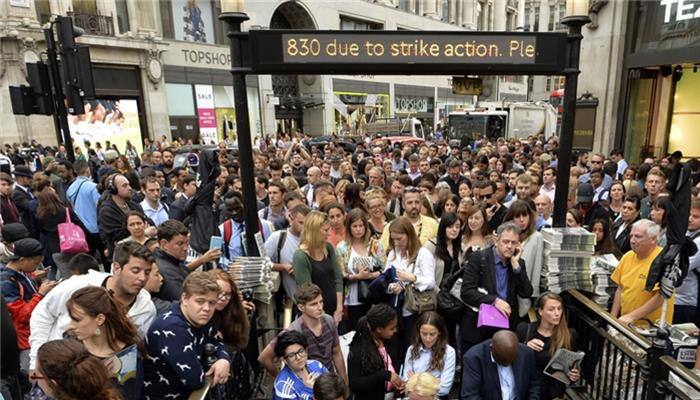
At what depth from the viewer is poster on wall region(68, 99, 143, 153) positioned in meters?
19.9

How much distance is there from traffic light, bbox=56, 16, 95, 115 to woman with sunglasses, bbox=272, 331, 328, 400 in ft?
19.4

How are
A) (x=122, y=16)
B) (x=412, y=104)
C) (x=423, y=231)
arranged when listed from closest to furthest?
(x=423, y=231), (x=122, y=16), (x=412, y=104)

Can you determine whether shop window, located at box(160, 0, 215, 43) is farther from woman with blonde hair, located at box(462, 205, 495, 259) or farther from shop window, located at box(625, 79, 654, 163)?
woman with blonde hair, located at box(462, 205, 495, 259)

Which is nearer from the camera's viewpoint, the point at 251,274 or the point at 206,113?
the point at 251,274

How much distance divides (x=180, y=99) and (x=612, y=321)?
25300 millimetres

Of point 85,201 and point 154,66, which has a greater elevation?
→ point 154,66

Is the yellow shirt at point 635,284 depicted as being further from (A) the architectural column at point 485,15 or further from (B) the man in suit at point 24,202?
(A) the architectural column at point 485,15

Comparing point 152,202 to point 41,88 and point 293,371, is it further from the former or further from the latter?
point 293,371

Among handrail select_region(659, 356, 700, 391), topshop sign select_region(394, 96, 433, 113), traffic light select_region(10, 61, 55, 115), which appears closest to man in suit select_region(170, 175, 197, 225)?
traffic light select_region(10, 61, 55, 115)

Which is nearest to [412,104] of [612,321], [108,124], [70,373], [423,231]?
[108,124]

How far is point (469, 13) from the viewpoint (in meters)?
45.4

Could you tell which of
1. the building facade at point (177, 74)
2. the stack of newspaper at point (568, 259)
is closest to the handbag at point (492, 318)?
the stack of newspaper at point (568, 259)

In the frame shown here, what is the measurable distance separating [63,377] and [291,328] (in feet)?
5.47

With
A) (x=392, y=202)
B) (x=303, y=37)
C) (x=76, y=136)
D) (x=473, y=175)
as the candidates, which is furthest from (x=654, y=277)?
(x=76, y=136)
